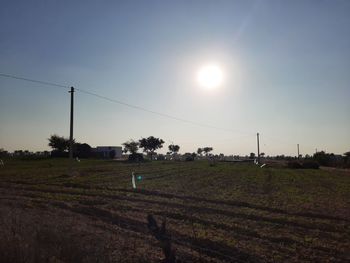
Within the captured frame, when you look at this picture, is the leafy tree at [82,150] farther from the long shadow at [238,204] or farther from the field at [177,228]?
the field at [177,228]

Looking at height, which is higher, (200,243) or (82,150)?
(82,150)

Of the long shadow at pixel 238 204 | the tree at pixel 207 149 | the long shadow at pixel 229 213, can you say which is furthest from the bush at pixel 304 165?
the tree at pixel 207 149

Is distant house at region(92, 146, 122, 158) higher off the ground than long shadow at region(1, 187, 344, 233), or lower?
higher

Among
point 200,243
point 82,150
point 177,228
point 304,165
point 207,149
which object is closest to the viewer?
point 200,243

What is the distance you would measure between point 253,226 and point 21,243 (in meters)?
7.13

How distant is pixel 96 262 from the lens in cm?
737

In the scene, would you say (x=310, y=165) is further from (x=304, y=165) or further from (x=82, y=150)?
(x=82, y=150)

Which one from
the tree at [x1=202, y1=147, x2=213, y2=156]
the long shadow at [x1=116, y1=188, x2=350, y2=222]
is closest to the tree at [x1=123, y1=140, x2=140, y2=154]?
the tree at [x1=202, y1=147, x2=213, y2=156]

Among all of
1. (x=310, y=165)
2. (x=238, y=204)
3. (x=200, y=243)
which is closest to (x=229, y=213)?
(x=238, y=204)

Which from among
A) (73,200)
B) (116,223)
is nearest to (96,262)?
(116,223)

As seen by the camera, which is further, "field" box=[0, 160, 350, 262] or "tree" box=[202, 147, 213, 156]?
"tree" box=[202, 147, 213, 156]

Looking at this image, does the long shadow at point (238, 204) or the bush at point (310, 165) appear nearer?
the long shadow at point (238, 204)

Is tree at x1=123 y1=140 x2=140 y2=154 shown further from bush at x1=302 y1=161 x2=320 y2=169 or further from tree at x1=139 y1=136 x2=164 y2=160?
bush at x1=302 y1=161 x2=320 y2=169

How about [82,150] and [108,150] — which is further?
[108,150]
